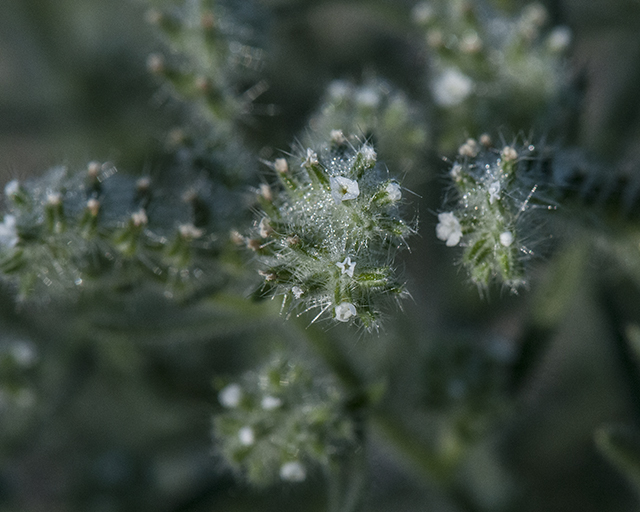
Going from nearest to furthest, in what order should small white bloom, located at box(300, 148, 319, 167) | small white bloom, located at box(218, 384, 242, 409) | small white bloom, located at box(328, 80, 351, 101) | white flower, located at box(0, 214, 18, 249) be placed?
small white bloom, located at box(300, 148, 319, 167) < white flower, located at box(0, 214, 18, 249) < small white bloom, located at box(218, 384, 242, 409) < small white bloom, located at box(328, 80, 351, 101)

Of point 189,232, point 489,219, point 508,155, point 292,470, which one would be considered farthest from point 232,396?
point 508,155

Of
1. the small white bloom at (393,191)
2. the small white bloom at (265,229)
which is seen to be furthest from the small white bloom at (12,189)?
the small white bloom at (393,191)

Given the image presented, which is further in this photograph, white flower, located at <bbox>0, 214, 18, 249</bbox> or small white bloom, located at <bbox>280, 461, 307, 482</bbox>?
small white bloom, located at <bbox>280, 461, 307, 482</bbox>

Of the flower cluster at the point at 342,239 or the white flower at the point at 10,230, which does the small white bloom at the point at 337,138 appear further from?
the white flower at the point at 10,230

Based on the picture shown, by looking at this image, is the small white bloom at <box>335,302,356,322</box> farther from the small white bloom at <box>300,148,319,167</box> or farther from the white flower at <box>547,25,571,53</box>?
the white flower at <box>547,25,571,53</box>

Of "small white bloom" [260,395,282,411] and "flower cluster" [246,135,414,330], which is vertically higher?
"flower cluster" [246,135,414,330]

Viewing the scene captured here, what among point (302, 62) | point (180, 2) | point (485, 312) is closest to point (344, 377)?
point (485, 312)

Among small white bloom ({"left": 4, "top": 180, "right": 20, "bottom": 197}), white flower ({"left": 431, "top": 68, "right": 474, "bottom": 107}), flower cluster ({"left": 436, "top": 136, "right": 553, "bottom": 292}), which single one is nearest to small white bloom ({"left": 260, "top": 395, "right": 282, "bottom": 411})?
flower cluster ({"left": 436, "top": 136, "right": 553, "bottom": 292})
